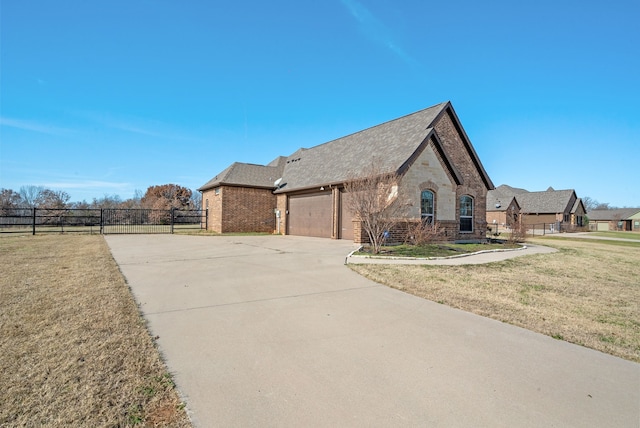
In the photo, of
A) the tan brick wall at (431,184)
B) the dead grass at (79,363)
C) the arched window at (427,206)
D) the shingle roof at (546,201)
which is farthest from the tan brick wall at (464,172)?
the shingle roof at (546,201)

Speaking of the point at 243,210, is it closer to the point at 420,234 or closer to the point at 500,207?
the point at 420,234

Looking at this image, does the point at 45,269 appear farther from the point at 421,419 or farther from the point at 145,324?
the point at 421,419

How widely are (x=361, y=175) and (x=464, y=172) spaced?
28.9ft

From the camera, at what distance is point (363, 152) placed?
18562 mm

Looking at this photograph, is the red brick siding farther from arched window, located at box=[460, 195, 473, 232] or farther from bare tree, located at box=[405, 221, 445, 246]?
arched window, located at box=[460, 195, 473, 232]

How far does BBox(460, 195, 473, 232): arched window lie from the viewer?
57.9 ft

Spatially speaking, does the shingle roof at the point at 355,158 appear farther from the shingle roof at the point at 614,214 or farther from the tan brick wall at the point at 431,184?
the shingle roof at the point at 614,214

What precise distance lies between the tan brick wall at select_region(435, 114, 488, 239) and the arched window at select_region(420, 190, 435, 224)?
82.3 inches

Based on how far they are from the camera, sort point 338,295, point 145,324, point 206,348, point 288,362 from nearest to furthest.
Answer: point 288,362
point 206,348
point 145,324
point 338,295

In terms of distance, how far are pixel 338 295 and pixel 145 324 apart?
3088 mm

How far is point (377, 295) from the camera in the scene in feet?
19.4

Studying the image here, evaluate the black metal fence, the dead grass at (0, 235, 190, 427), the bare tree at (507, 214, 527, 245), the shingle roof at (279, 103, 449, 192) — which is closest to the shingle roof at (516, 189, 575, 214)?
the bare tree at (507, 214, 527, 245)

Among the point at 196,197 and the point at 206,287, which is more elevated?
the point at 196,197

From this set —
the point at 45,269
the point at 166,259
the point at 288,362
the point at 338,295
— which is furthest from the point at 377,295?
the point at 45,269
